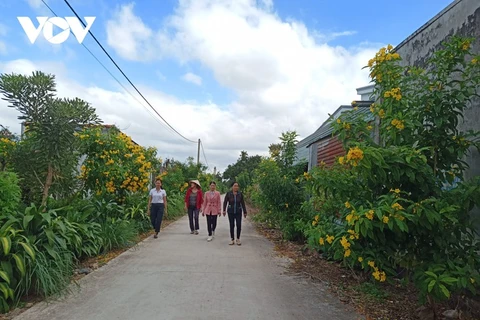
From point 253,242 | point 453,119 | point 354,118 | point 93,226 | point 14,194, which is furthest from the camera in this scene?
point 253,242

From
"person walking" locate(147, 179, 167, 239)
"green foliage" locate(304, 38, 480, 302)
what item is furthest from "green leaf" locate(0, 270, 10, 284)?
"person walking" locate(147, 179, 167, 239)

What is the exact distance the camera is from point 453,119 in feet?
13.7

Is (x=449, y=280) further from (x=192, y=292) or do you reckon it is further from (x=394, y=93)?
(x=192, y=292)

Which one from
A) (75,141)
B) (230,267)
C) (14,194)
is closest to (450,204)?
(230,267)

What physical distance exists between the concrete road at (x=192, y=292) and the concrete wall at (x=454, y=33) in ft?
8.00

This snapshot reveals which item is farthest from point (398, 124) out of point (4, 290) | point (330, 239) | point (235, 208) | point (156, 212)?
point (156, 212)

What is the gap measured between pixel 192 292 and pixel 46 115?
3711mm

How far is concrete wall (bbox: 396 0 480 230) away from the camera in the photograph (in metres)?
4.58

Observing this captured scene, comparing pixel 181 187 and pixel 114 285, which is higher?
pixel 181 187

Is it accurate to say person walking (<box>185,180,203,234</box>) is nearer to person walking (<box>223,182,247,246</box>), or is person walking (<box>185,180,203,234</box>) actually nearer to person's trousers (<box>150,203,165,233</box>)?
person's trousers (<box>150,203,165,233</box>)

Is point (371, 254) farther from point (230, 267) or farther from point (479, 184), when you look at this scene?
point (230, 267)

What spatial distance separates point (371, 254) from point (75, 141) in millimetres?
5275

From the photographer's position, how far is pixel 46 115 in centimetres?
629

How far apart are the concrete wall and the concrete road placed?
244 centimetres
